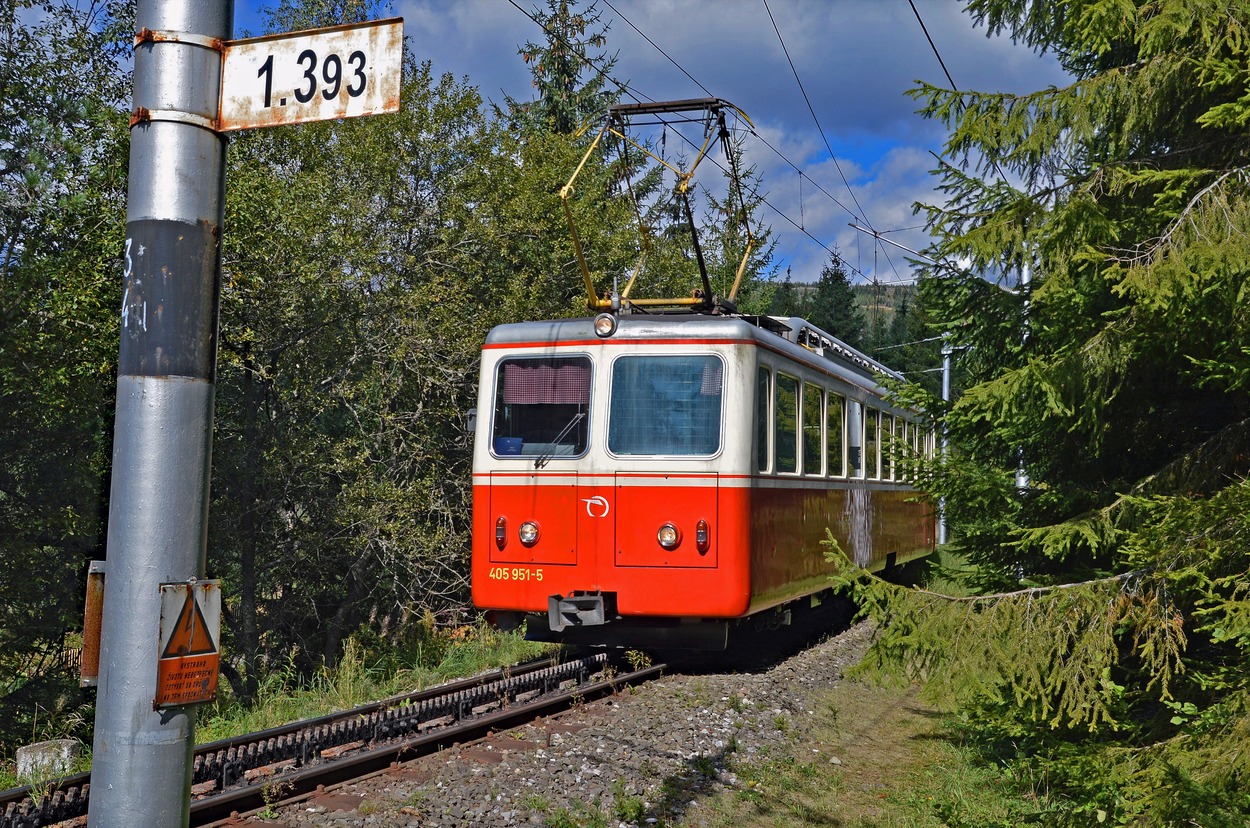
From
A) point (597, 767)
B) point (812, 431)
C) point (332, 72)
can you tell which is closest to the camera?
point (332, 72)

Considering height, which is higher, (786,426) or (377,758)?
(786,426)

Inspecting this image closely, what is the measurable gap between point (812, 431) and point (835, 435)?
950mm

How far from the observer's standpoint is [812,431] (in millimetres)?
11125

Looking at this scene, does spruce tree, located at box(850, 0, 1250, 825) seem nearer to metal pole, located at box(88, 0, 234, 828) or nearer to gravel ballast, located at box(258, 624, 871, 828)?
gravel ballast, located at box(258, 624, 871, 828)

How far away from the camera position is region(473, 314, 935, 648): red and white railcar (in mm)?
9219

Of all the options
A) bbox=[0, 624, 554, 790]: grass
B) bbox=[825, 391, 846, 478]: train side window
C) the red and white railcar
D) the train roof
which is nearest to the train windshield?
the red and white railcar

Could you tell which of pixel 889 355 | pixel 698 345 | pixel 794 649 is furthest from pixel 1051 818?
pixel 889 355

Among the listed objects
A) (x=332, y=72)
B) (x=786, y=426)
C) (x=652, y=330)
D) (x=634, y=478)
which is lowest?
(x=634, y=478)

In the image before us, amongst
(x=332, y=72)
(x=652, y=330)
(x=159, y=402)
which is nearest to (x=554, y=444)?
(x=652, y=330)

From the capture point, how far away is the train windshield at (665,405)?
9.34 m

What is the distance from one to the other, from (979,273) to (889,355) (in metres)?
71.3

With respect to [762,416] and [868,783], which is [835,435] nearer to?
[762,416]

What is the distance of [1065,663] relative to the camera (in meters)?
5.90

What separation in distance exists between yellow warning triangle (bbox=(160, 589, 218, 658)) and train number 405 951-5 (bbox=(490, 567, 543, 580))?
6.77 m
